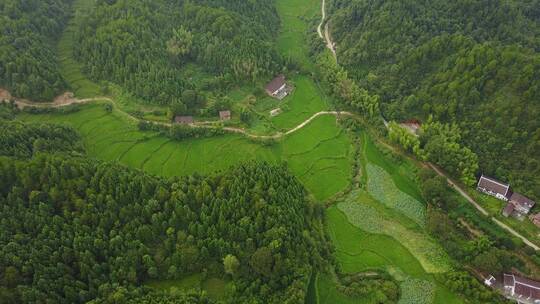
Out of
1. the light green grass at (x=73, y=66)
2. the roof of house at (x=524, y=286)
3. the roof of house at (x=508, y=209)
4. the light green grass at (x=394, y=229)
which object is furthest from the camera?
the light green grass at (x=73, y=66)

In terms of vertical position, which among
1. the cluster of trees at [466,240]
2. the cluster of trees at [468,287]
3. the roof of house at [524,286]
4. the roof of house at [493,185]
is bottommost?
the cluster of trees at [468,287]

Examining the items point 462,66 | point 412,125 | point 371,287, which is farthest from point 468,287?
point 462,66

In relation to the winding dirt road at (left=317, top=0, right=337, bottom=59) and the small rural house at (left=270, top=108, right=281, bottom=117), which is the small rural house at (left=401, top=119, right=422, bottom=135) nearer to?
the small rural house at (left=270, top=108, right=281, bottom=117)

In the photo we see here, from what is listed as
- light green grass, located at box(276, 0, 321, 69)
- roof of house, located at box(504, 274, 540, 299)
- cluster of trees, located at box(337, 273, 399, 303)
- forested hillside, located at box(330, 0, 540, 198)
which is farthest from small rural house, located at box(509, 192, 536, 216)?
light green grass, located at box(276, 0, 321, 69)

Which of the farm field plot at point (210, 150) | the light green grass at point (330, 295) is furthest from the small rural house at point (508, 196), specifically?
the light green grass at point (330, 295)

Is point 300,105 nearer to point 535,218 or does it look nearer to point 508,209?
point 508,209

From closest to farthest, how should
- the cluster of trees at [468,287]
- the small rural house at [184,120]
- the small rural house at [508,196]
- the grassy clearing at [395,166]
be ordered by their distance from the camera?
the cluster of trees at [468,287], the small rural house at [508,196], the grassy clearing at [395,166], the small rural house at [184,120]

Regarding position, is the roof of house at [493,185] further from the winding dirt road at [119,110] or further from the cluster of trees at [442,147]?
the winding dirt road at [119,110]
